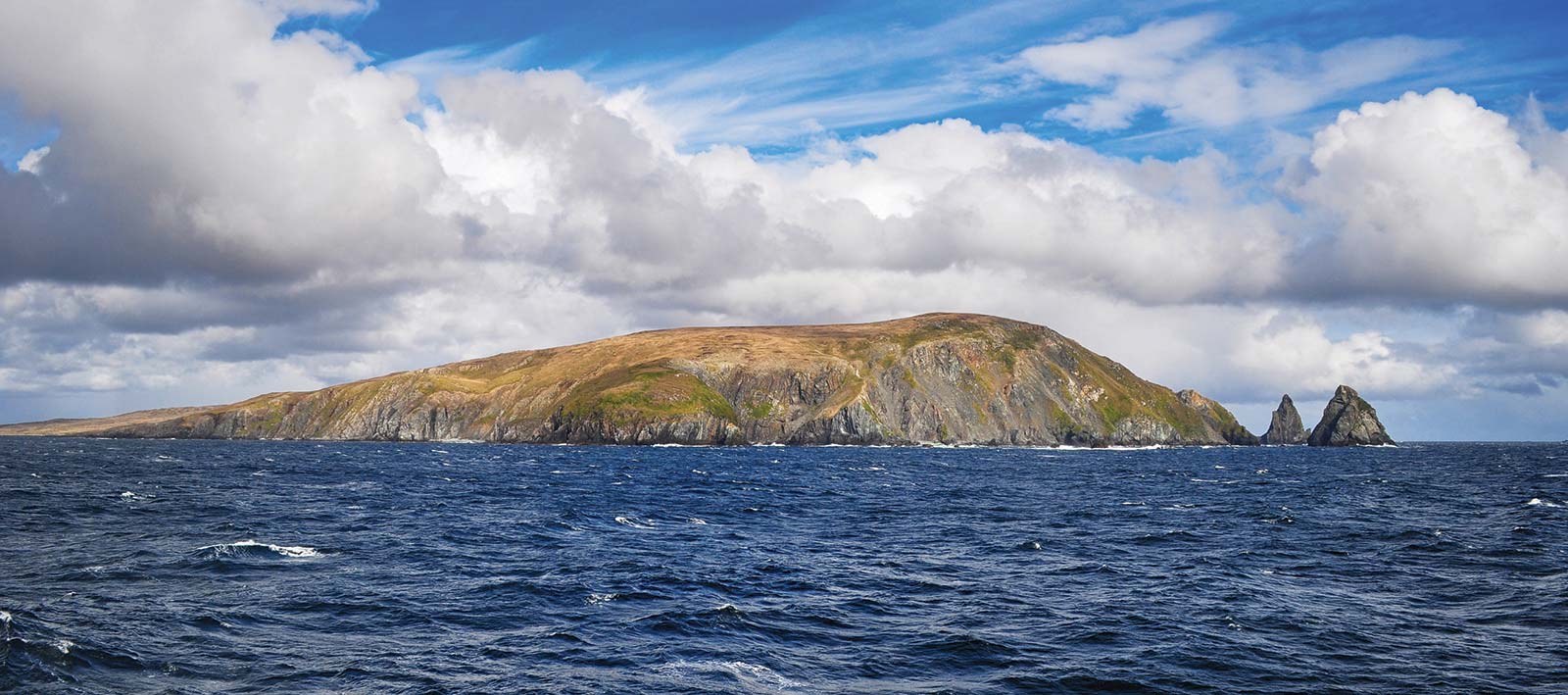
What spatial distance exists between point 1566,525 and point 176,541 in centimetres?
8480

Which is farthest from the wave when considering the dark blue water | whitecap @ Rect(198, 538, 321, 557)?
the dark blue water

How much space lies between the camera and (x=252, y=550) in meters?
47.7

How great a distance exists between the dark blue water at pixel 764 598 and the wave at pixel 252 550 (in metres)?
0.38

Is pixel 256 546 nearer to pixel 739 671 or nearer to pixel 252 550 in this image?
pixel 252 550

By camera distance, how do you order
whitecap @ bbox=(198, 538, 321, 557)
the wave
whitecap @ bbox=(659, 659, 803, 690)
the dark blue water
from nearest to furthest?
whitecap @ bbox=(659, 659, 803, 690)
the dark blue water
the wave
whitecap @ bbox=(198, 538, 321, 557)

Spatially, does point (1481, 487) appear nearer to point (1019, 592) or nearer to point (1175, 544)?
point (1175, 544)

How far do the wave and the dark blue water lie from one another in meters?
0.38

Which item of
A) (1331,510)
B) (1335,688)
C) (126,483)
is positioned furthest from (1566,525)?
(126,483)

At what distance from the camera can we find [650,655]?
96.9 feet

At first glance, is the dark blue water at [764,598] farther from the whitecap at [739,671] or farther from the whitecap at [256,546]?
the whitecap at [256,546]

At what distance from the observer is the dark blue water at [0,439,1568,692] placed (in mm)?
27562

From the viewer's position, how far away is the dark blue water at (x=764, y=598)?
2756cm

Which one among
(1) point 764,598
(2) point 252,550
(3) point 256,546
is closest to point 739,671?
(1) point 764,598

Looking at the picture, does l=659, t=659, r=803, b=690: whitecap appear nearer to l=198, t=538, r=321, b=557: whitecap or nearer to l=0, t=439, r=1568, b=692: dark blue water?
l=0, t=439, r=1568, b=692: dark blue water
